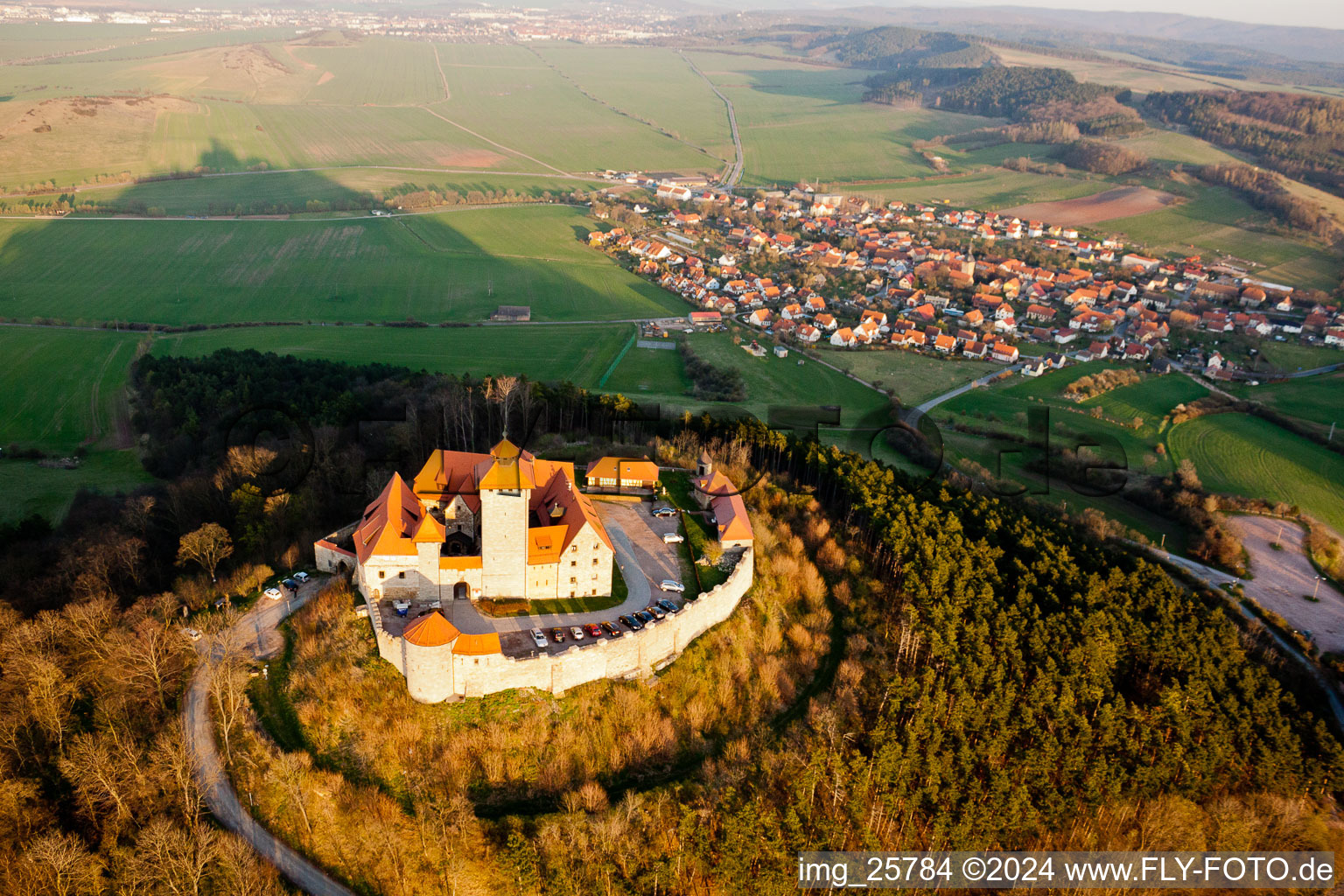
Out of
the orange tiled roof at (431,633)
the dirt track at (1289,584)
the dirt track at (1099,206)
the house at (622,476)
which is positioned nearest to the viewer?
the orange tiled roof at (431,633)

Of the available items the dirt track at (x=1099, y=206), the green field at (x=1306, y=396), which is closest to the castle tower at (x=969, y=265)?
the dirt track at (x=1099, y=206)

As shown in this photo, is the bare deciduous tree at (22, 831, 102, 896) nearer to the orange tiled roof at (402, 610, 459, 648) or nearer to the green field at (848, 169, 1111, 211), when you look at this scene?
the orange tiled roof at (402, 610, 459, 648)

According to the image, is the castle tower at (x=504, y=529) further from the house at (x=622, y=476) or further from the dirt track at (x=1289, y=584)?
the dirt track at (x=1289, y=584)

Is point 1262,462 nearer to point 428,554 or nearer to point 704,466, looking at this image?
point 704,466

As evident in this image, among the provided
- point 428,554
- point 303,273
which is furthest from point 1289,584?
point 303,273

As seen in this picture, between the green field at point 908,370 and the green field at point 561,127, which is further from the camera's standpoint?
the green field at point 561,127

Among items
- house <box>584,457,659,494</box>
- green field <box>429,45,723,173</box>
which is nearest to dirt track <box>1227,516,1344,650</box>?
house <box>584,457,659,494</box>

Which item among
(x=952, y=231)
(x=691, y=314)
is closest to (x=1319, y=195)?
(x=952, y=231)

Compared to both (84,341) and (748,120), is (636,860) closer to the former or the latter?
A: (84,341)
